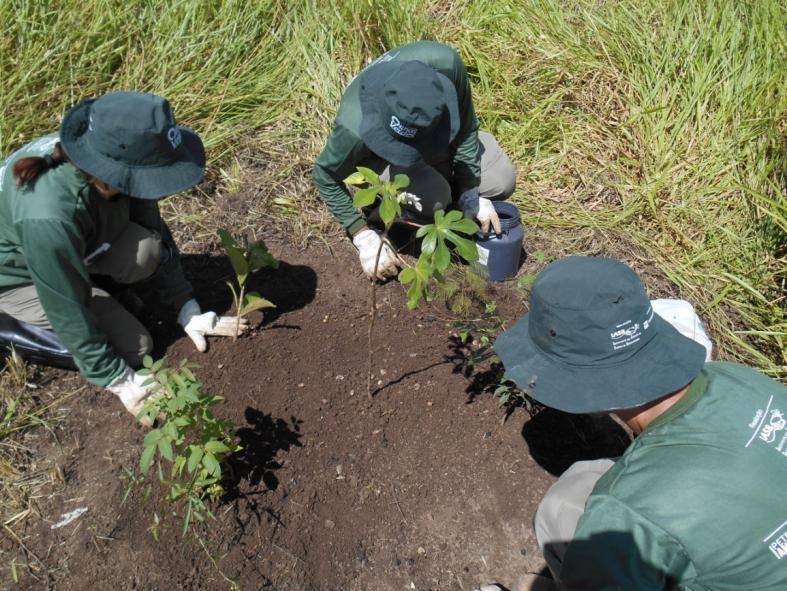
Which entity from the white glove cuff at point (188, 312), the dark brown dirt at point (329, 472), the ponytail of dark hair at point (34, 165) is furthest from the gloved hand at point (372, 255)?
the ponytail of dark hair at point (34, 165)

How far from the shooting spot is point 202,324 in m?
2.43

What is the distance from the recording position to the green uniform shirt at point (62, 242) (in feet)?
6.16

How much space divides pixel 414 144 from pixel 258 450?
3.79ft

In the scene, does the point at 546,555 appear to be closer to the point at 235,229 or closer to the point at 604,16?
the point at 235,229

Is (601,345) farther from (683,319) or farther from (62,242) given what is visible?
(62,242)

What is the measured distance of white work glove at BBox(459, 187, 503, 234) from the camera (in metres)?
2.64

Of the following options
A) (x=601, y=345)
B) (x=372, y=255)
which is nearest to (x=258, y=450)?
(x=372, y=255)

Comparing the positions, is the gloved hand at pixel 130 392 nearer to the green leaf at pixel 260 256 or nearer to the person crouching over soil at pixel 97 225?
the person crouching over soil at pixel 97 225

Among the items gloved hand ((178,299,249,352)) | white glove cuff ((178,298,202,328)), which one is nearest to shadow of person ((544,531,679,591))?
gloved hand ((178,299,249,352))

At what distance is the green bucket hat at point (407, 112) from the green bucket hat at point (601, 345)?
95 centimetres

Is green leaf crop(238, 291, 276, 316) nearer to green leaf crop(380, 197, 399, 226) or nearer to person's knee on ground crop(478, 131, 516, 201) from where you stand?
green leaf crop(380, 197, 399, 226)

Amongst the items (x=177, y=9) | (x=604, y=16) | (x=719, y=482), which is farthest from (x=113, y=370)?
(x=604, y=16)

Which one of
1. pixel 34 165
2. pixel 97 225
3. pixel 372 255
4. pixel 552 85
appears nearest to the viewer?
pixel 34 165

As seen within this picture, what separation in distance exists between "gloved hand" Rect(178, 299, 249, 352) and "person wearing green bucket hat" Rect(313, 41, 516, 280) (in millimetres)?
589
